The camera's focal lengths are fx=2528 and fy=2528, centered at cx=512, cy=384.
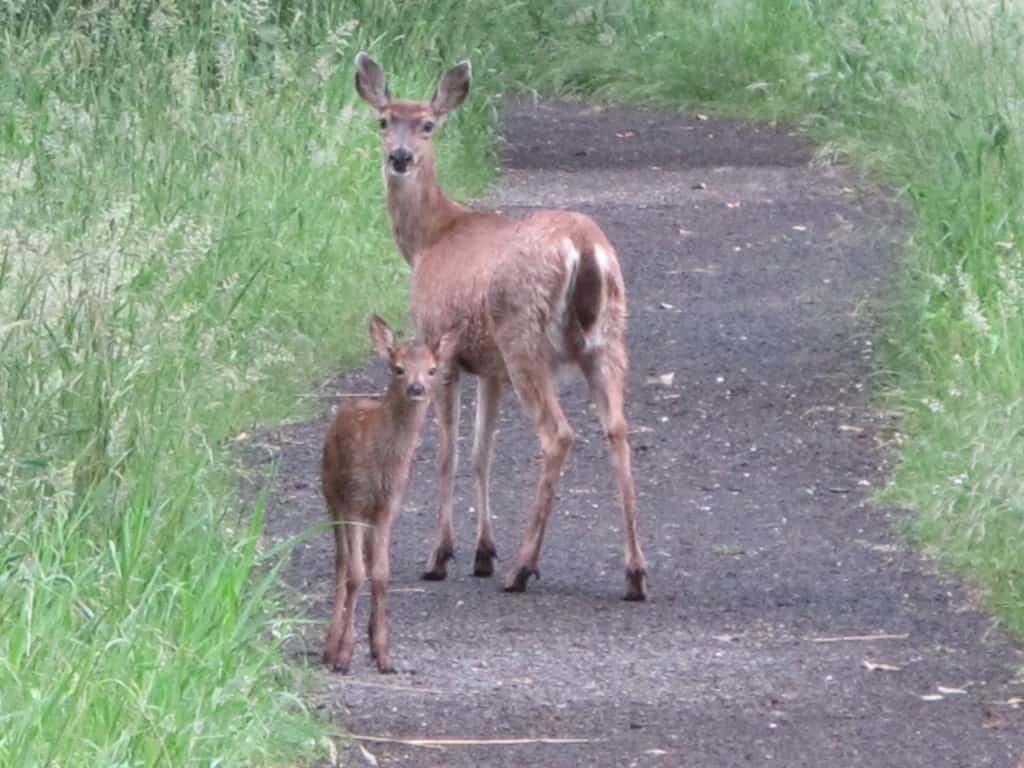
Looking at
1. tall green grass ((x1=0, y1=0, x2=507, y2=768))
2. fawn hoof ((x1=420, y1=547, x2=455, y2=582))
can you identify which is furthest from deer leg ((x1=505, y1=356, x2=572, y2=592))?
tall green grass ((x1=0, y1=0, x2=507, y2=768))

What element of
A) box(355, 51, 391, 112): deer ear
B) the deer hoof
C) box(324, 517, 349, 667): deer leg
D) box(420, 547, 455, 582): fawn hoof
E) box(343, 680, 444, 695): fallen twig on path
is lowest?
box(420, 547, 455, 582): fawn hoof

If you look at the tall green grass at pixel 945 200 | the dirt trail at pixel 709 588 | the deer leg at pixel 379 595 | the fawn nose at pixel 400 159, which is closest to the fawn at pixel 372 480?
the deer leg at pixel 379 595

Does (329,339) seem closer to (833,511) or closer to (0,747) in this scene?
(833,511)

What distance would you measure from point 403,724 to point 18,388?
4.04 feet

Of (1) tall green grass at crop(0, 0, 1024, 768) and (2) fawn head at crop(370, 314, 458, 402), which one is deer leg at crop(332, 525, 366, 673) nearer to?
(1) tall green grass at crop(0, 0, 1024, 768)

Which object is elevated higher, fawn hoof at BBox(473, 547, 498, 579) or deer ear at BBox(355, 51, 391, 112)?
deer ear at BBox(355, 51, 391, 112)

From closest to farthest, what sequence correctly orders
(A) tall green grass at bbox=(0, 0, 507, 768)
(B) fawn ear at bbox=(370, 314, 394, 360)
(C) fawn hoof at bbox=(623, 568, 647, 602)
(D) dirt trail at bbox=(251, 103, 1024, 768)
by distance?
(A) tall green grass at bbox=(0, 0, 507, 768)
(D) dirt trail at bbox=(251, 103, 1024, 768)
(B) fawn ear at bbox=(370, 314, 394, 360)
(C) fawn hoof at bbox=(623, 568, 647, 602)

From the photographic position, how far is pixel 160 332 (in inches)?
256

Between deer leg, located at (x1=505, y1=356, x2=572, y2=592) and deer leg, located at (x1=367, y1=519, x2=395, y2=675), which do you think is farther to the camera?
deer leg, located at (x1=505, y1=356, x2=572, y2=592)

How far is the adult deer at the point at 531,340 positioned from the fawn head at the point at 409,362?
2.43 feet

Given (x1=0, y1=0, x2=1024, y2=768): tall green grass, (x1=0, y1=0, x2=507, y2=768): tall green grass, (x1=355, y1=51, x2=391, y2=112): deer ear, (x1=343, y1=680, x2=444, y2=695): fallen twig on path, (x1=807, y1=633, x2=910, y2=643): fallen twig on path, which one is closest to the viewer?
(x1=0, y1=0, x2=507, y2=768): tall green grass

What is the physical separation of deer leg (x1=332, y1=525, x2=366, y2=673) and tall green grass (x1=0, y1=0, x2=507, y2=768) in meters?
0.22

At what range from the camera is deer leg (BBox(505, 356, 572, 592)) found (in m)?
7.33

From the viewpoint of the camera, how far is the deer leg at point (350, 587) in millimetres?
6277
